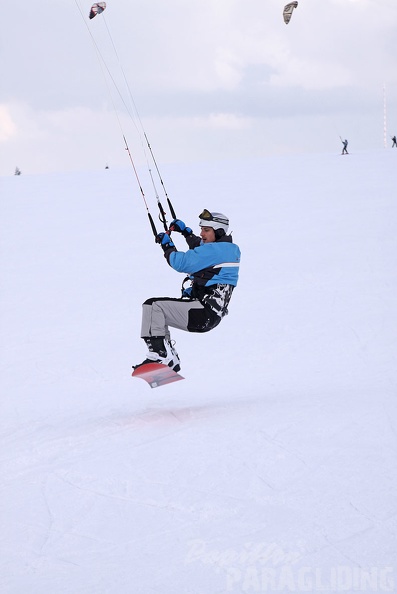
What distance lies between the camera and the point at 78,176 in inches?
1206

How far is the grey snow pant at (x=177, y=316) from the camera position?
666cm

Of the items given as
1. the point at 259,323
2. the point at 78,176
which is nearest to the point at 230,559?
the point at 259,323

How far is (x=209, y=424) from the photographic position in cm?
641

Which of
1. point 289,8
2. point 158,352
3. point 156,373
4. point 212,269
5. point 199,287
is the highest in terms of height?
point 289,8

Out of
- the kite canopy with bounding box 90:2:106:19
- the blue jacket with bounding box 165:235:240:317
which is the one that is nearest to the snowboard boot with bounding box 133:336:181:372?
the blue jacket with bounding box 165:235:240:317

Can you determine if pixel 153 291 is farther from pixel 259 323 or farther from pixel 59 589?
pixel 59 589

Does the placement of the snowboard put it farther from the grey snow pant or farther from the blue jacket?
the blue jacket

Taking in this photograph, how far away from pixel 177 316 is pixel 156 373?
1.75 ft

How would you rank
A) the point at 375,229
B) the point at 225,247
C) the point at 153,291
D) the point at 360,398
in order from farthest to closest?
the point at 375,229 < the point at 153,291 < the point at 360,398 < the point at 225,247

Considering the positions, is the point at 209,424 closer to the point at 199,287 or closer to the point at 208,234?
the point at 199,287

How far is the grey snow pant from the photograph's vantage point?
6656 millimetres

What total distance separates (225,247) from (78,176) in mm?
24988

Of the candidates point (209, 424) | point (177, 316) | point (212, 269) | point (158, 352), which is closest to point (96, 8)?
point (212, 269)

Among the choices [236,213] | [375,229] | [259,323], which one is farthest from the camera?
[236,213]
